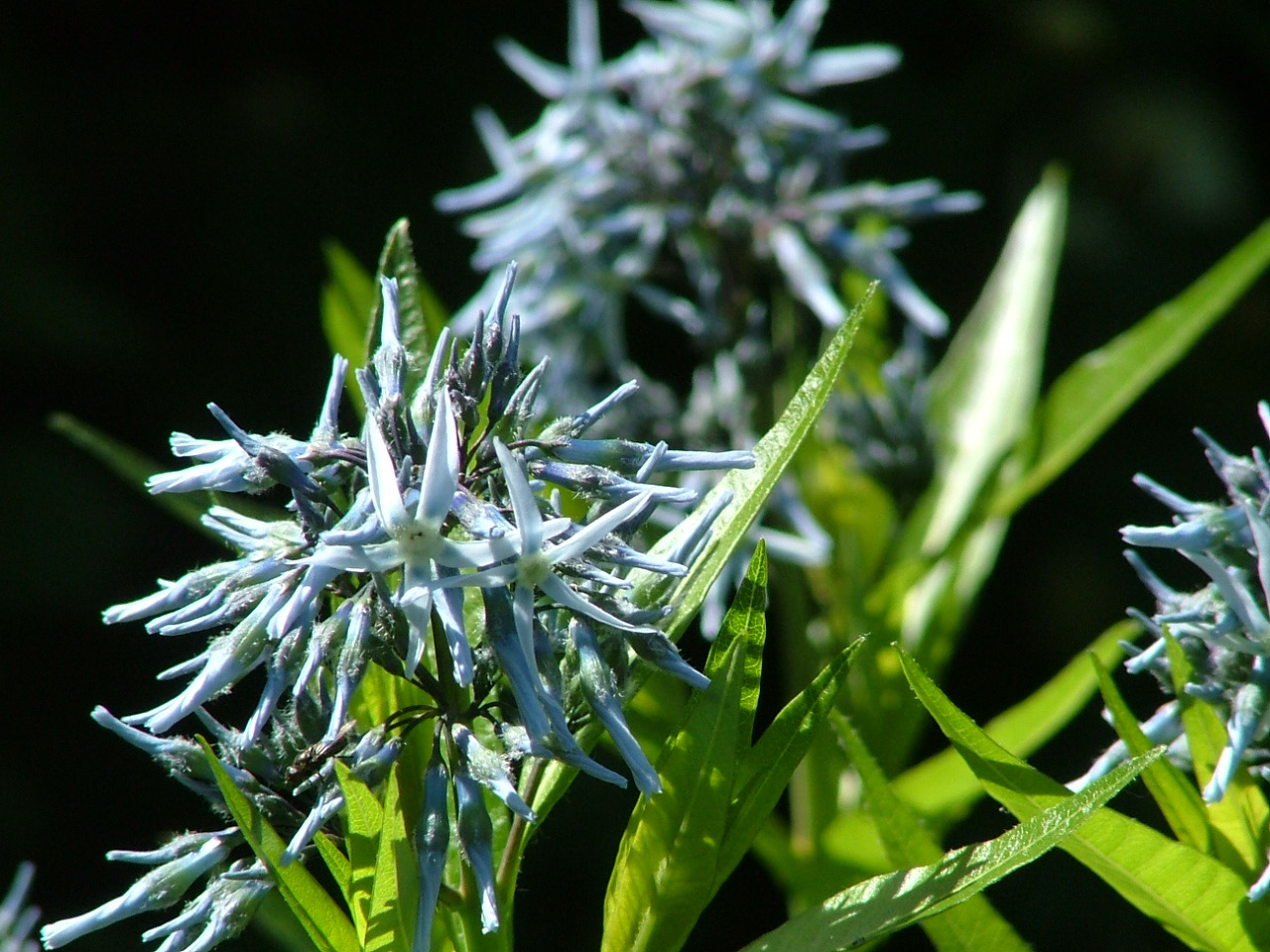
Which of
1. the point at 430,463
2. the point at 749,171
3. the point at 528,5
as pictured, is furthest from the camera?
the point at 528,5

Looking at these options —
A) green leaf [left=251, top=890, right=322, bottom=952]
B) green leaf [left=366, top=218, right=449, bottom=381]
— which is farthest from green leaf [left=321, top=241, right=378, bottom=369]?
green leaf [left=251, top=890, right=322, bottom=952]

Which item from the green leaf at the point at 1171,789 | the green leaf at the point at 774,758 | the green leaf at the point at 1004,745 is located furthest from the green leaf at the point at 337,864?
the green leaf at the point at 1004,745

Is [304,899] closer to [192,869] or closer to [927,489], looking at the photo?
[192,869]

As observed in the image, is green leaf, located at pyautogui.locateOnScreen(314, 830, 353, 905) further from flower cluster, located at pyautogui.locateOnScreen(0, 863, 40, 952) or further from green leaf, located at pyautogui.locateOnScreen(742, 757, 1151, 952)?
flower cluster, located at pyautogui.locateOnScreen(0, 863, 40, 952)

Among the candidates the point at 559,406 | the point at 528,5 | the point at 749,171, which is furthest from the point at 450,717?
the point at 528,5

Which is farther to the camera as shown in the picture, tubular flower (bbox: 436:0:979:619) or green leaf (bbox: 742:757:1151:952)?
tubular flower (bbox: 436:0:979:619)
